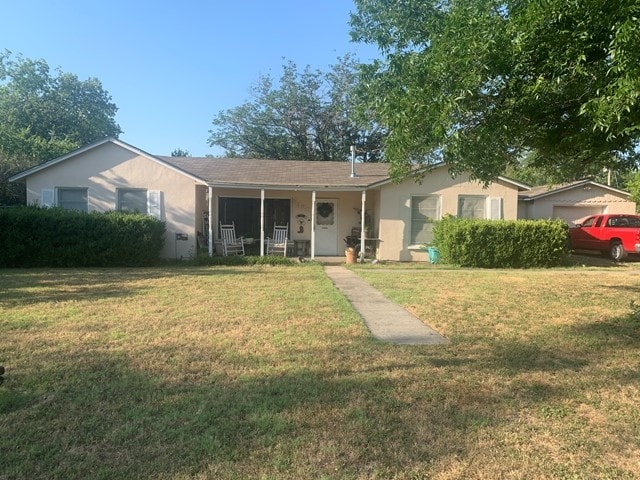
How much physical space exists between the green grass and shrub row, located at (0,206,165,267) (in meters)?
4.96

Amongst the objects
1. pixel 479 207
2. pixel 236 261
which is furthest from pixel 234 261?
pixel 479 207

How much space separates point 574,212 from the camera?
19.9m

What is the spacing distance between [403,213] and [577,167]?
7839 millimetres

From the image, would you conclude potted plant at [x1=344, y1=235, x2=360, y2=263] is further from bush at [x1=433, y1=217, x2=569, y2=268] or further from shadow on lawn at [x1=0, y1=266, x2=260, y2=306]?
shadow on lawn at [x1=0, y1=266, x2=260, y2=306]

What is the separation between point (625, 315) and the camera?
7047 mm

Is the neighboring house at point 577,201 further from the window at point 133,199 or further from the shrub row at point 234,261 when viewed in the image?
the window at point 133,199

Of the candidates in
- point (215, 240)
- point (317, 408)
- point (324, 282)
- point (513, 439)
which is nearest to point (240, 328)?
point (317, 408)

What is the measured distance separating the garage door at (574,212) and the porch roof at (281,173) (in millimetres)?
7877

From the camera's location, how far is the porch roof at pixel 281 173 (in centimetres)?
1483

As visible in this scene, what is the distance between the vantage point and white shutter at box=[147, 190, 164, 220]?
14453mm

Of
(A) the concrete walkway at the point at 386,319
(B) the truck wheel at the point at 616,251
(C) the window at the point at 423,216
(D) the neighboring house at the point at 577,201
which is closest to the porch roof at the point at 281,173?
(C) the window at the point at 423,216

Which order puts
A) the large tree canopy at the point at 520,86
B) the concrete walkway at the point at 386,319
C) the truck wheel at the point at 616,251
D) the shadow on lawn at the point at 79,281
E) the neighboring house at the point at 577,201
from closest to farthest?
the large tree canopy at the point at 520,86 < the concrete walkway at the point at 386,319 < the shadow on lawn at the point at 79,281 < the truck wheel at the point at 616,251 < the neighboring house at the point at 577,201

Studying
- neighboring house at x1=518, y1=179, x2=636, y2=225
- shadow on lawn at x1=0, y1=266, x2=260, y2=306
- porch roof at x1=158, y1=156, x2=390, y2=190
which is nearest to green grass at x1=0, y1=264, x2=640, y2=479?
shadow on lawn at x1=0, y1=266, x2=260, y2=306

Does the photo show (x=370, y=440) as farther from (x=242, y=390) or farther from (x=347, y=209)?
(x=347, y=209)
